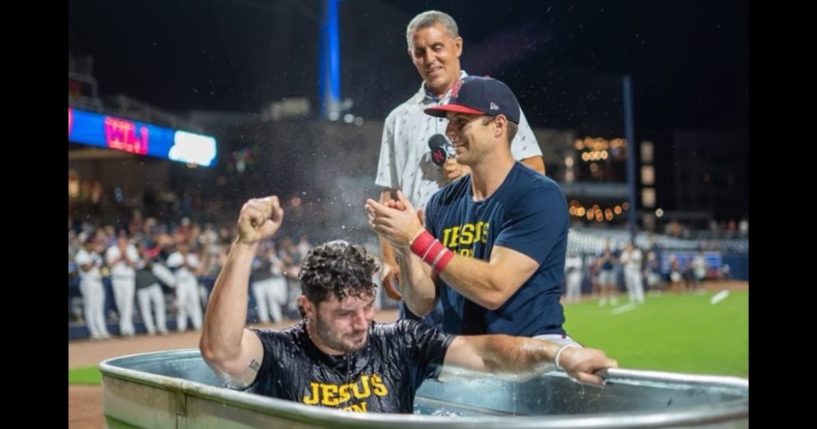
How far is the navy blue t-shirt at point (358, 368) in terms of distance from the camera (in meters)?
2.00

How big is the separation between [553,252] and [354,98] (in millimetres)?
698

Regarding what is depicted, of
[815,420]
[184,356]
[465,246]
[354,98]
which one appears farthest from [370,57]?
[815,420]

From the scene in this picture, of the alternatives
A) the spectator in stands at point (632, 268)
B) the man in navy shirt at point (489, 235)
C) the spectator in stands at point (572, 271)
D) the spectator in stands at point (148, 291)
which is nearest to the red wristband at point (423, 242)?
the man in navy shirt at point (489, 235)

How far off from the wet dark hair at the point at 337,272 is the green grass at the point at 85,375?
348 centimetres

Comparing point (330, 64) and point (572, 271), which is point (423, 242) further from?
point (572, 271)

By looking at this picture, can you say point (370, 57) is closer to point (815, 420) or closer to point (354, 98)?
point (354, 98)

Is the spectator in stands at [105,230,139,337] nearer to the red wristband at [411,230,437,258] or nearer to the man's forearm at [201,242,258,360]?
the man's forearm at [201,242,258,360]

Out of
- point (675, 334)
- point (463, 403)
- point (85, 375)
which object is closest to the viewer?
point (463, 403)

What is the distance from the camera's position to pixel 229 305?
1.86 meters

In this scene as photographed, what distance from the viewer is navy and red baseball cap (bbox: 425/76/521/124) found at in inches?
78.5

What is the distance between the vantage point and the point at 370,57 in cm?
234

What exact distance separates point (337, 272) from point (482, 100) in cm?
50

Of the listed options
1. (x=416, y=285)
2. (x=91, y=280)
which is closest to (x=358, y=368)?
(x=416, y=285)

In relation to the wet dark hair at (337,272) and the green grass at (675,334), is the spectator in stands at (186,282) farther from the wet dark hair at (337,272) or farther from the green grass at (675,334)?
the wet dark hair at (337,272)
